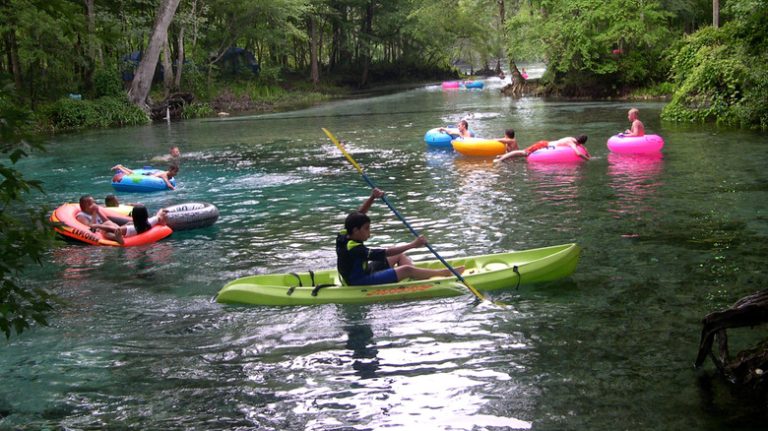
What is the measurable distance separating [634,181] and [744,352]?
892 cm

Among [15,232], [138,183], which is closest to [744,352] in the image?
[15,232]

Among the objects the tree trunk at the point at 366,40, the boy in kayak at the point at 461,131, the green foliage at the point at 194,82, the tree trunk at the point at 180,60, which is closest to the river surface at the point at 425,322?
the boy in kayak at the point at 461,131

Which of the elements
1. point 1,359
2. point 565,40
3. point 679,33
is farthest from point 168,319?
point 679,33

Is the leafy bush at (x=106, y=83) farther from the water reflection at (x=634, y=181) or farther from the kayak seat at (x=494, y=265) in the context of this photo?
the kayak seat at (x=494, y=265)

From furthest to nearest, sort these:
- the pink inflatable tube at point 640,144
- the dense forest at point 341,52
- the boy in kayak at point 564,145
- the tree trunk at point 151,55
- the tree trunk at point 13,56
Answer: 1. the tree trunk at point 151,55
2. the tree trunk at point 13,56
3. the dense forest at point 341,52
4. the pink inflatable tube at point 640,144
5. the boy in kayak at point 564,145

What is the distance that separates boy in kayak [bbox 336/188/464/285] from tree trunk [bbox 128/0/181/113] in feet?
86.4

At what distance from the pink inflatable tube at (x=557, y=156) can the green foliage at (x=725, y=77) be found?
5339mm

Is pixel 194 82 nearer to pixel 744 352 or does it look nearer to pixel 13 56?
pixel 13 56

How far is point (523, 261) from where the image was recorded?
815 centimetres

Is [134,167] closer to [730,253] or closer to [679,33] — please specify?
[730,253]

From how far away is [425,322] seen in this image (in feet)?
23.0

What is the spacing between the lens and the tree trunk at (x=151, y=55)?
3092 cm

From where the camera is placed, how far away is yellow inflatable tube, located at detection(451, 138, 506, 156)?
17.6 metres

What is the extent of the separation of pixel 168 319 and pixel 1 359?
5.19 ft
